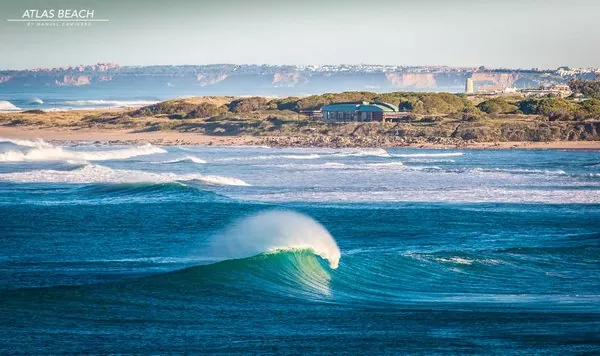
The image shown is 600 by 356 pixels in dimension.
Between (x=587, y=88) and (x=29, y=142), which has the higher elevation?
(x=587, y=88)

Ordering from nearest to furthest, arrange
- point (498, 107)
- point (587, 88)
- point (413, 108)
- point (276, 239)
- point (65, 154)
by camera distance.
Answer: point (276, 239), point (65, 154), point (498, 107), point (413, 108), point (587, 88)

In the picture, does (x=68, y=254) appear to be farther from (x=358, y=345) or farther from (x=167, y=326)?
(x=358, y=345)

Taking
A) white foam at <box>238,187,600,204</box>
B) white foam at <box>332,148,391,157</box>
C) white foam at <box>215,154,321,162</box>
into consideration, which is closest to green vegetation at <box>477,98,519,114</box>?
white foam at <box>332,148,391,157</box>

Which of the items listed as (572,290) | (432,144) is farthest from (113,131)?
(572,290)

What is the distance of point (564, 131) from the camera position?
Result: 8106cm

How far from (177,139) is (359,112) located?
17.7 m

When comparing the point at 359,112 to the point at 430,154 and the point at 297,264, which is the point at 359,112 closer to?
the point at 430,154

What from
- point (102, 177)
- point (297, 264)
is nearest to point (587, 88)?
point (102, 177)

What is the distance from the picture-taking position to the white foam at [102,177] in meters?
48.2

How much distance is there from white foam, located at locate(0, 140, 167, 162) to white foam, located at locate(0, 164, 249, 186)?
9.61m

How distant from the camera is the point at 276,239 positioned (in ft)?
93.6

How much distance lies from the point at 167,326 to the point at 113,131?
7449 cm

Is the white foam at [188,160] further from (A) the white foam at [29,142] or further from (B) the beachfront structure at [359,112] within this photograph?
(B) the beachfront structure at [359,112]

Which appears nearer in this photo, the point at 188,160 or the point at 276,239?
the point at 276,239
